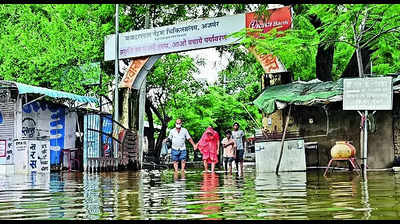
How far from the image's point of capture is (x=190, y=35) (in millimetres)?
20328

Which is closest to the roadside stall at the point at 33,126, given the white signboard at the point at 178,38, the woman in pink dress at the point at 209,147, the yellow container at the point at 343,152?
the white signboard at the point at 178,38

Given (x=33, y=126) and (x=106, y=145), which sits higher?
(x=33, y=126)

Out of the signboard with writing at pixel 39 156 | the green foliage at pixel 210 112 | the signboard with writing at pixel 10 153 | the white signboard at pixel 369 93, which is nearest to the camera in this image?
the white signboard at pixel 369 93

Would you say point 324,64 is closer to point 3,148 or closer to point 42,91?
point 42,91

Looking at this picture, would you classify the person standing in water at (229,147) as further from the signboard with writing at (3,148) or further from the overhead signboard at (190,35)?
the signboard with writing at (3,148)

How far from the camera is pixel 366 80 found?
1261 centimetres

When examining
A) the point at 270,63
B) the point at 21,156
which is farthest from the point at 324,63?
the point at 21,156

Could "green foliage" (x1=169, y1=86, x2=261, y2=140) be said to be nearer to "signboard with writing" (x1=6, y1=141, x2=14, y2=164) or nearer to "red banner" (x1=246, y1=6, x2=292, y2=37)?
"signboard with writing" (x1=6, y1=141, x2=14, y2=164)

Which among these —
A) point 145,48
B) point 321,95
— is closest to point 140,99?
point 145,48

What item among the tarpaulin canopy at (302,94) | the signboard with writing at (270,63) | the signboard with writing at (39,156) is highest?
the signboard with writing at (270,63)

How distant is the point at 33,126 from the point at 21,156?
458cm

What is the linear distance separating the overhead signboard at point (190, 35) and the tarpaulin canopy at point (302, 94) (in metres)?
1.93

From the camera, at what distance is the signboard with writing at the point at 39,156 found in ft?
62.2

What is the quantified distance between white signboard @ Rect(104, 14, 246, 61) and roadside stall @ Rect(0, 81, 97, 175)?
2.83 metres
